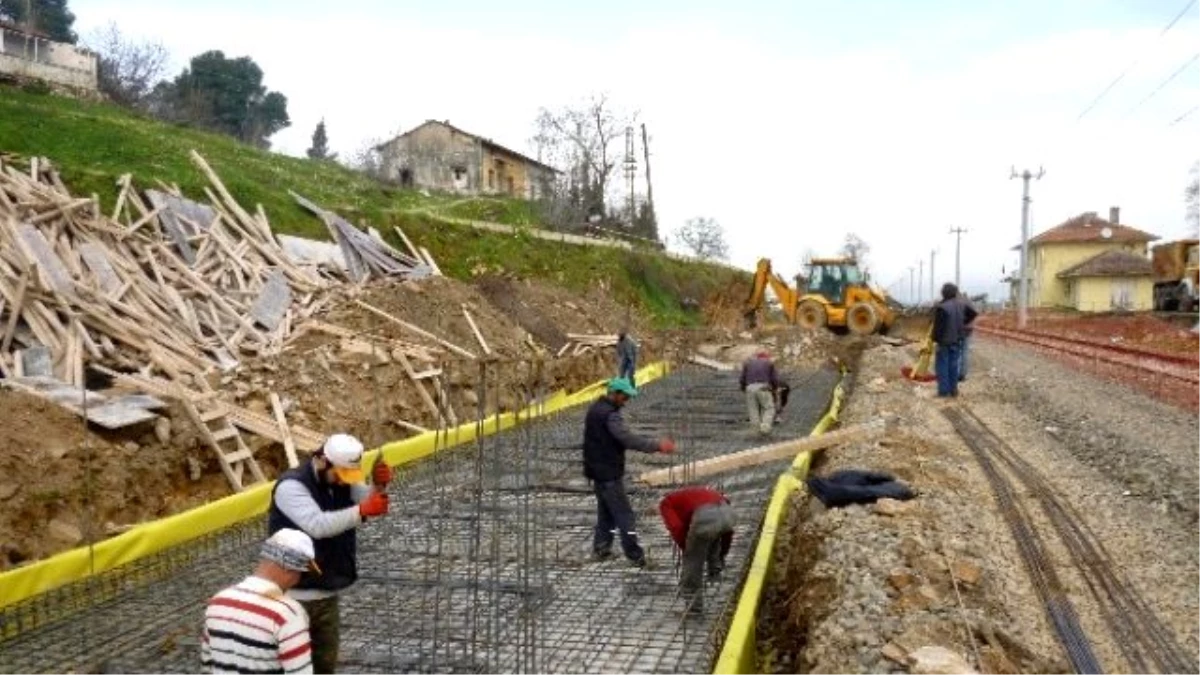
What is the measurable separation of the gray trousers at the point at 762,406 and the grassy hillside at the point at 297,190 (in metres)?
9.25

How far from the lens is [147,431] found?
352 inches

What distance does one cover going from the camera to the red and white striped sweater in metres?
2.90

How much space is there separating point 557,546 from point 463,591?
111 cm

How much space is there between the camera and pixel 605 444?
6.46 meters

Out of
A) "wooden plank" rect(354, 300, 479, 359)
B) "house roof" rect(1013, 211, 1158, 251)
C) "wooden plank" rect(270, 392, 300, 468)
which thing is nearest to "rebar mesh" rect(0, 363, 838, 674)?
"wooden plank" rect(270, 392, 300, 468)

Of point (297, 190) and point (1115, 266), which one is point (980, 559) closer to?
point (297, 190)

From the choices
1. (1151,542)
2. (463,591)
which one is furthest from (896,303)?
(463,591)

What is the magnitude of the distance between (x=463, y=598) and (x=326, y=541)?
2157 mm

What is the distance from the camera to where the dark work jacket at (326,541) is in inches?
157

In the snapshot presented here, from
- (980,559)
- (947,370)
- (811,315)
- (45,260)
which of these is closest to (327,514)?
(980,559)

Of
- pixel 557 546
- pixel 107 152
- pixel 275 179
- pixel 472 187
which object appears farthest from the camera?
pixel 472 187

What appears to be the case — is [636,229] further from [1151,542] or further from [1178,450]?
[1151,542]

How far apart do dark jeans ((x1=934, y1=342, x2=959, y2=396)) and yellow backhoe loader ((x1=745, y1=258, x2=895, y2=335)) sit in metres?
9.71

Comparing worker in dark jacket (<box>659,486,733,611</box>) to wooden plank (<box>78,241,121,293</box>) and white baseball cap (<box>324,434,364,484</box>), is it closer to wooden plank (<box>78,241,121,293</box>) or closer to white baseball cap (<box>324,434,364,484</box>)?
white baseball cap (<box>324,434,364,484</box>)
